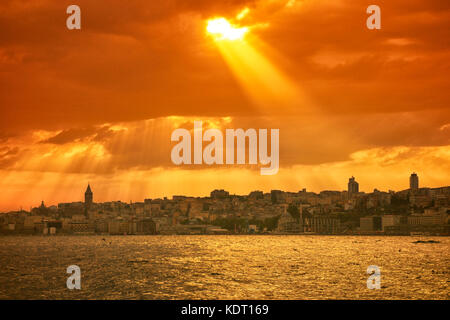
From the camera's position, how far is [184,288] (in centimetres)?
6003

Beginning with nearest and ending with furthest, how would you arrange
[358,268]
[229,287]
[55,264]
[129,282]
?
Result: [229,287] < [129,282] < [358,268] < [55,264]

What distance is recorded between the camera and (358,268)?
84.9 meters
